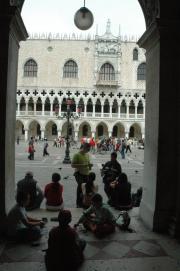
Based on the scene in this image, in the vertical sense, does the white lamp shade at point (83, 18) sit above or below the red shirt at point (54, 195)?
above

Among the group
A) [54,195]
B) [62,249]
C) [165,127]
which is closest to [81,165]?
[54,195]

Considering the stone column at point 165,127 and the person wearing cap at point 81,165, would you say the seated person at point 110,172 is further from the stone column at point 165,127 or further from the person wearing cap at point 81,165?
the stone column at point 165,127

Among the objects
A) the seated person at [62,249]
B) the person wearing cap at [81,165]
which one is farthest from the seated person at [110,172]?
the seated person at [62,249]

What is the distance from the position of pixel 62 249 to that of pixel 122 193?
292cm

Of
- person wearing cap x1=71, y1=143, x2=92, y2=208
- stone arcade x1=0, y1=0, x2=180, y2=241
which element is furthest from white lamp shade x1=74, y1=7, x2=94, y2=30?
person wearing cap x1=71, y1=143, x2=92, y2=208

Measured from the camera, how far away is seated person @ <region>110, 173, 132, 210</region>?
21.6ft

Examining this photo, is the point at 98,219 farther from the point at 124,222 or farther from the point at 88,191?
the point at 88,191

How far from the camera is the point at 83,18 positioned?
652cm

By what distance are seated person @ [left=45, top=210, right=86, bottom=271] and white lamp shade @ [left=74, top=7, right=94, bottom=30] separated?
4009mm

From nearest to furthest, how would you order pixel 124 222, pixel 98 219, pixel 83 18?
pixel 98 219 < pixel 124 222 < pixel 83 18

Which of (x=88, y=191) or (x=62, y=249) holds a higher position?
(x=88, y=191)

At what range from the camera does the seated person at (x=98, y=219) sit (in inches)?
201

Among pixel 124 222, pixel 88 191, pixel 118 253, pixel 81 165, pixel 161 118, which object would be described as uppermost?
pixel 161 118

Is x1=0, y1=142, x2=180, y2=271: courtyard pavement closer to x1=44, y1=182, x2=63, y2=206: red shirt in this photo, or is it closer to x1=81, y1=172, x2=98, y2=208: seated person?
x1=44, y1=182, x2=63, y2=206: red shirt
